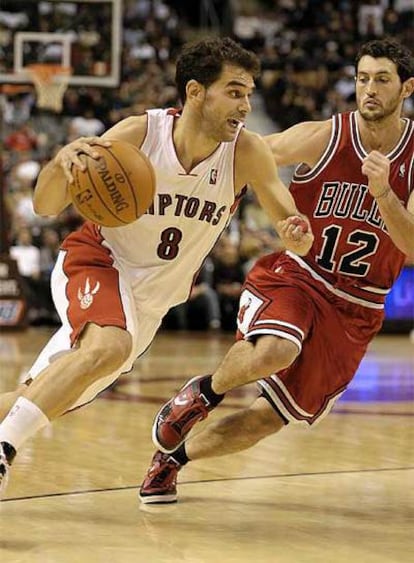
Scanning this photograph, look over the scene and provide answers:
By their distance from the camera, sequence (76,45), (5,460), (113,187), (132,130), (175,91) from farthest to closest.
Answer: (175,91), (76,45), (132,130), (113,187), (5,460)

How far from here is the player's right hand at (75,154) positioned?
449 cm

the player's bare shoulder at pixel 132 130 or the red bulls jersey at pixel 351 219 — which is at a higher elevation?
the player's bare shoulder at pixel 132 130

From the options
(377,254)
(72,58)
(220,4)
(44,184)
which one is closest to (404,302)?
(72,58)

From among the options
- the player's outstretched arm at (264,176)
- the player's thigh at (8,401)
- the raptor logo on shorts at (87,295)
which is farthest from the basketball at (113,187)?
the player's thigh at (8,401)

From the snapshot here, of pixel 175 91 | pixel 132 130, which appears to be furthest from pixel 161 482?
pixel 175 91

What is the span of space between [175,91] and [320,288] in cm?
1391

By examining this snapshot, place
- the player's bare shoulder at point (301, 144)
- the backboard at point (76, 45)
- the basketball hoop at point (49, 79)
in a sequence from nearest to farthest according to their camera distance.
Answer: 1. the player's bare shoulder at point (301, 144)
2. the basketball hoop at point (49, 79)
3. the backboard at point (76, 45)

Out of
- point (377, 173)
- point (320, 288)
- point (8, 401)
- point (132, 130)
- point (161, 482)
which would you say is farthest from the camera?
point (320, 288)

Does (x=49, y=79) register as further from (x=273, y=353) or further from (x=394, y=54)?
(x=273, y=353)

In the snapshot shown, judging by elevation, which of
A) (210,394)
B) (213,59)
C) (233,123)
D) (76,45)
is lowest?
(210,394)

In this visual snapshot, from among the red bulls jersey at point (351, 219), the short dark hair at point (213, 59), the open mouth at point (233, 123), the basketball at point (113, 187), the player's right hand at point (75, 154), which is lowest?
the red bulls jersey at point (351, 219)

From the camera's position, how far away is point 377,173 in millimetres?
4812

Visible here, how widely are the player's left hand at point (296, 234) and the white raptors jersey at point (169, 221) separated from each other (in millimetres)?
376

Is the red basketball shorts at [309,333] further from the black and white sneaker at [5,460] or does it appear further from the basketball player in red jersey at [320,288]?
the black and white sneaker at [5,460]
